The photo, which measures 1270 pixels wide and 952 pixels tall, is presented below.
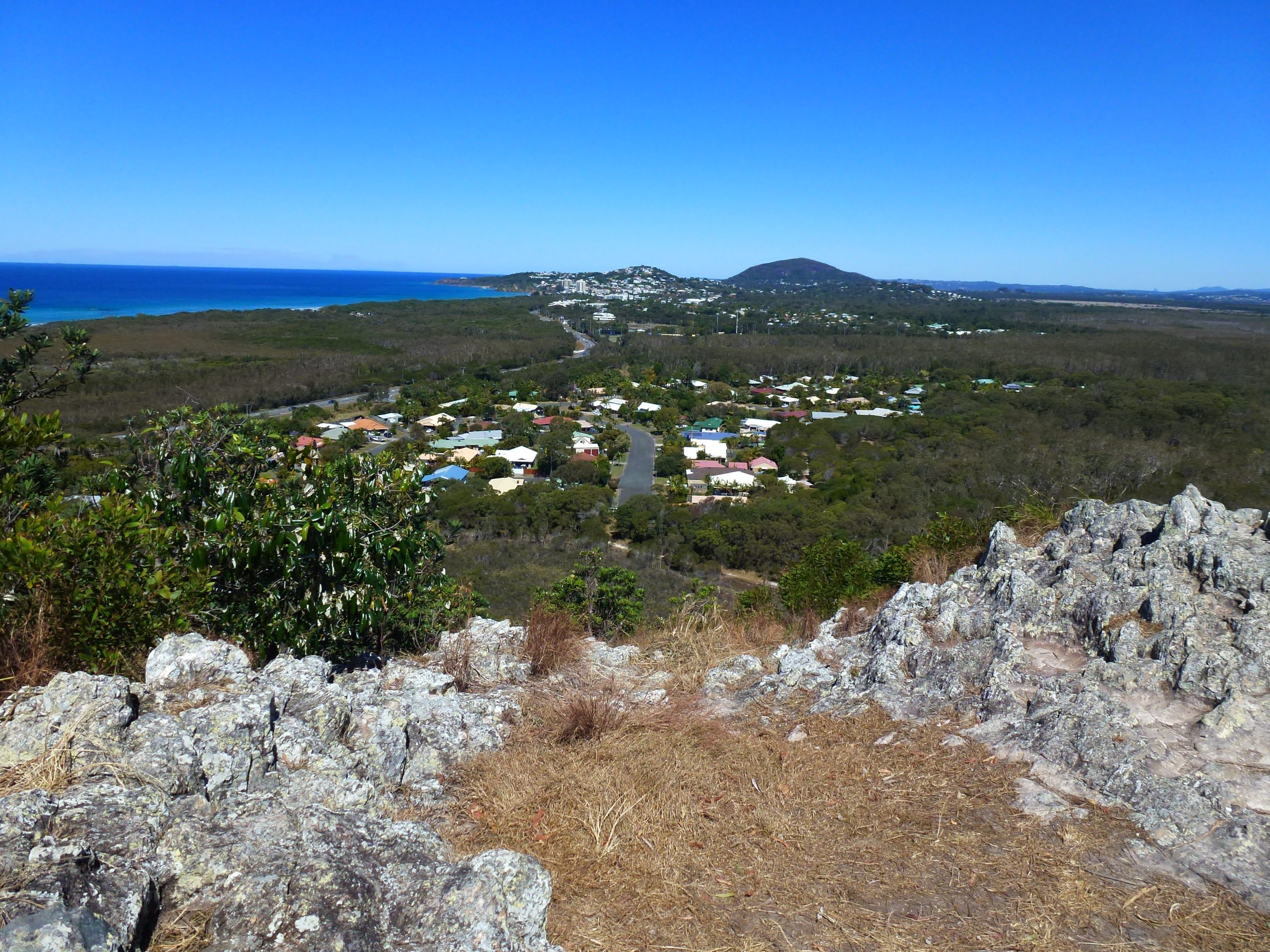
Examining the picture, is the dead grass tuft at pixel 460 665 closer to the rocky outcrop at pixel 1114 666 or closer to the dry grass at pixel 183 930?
the rocky outcrop at pixel 1114 666

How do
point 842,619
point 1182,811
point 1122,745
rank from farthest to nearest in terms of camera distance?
1. point 842,619
2. point 1122,745
3. point 1182,811

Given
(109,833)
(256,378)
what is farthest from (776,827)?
(256,378)

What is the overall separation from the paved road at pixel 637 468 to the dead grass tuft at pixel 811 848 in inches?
1251

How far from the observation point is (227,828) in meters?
2.66

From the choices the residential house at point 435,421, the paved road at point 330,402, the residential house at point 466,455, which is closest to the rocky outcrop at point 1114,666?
the residential house at point 466,455

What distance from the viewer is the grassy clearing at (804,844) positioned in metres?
2.63

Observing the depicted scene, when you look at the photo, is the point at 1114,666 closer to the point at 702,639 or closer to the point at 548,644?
the point at 702,639

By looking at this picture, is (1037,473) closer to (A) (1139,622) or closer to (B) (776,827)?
(A) (1139,622)

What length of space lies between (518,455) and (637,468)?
7097mm

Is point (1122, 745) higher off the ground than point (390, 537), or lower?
lower

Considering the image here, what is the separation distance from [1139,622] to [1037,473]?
99.2ft

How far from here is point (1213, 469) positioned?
98.2 feet

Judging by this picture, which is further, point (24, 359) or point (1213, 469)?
point (1213, 469)

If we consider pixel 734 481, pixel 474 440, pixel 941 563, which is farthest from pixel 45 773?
pixel 474 440
